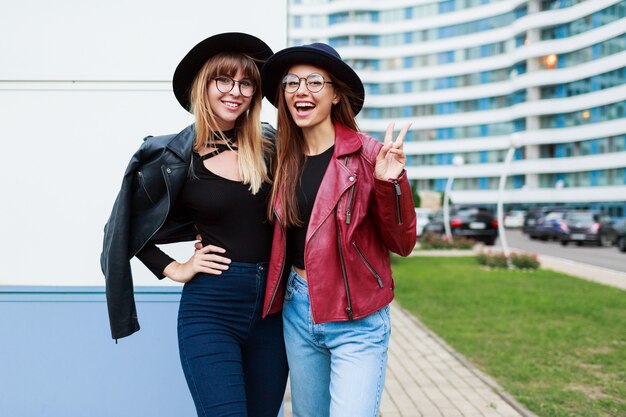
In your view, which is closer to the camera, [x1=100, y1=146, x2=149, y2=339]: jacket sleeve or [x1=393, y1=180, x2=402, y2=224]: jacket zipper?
[x1=393, y1=180, x2=402, y2=224]: jacket zipper

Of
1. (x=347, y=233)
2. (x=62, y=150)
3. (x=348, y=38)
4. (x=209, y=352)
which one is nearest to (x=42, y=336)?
(x=62, y=150)

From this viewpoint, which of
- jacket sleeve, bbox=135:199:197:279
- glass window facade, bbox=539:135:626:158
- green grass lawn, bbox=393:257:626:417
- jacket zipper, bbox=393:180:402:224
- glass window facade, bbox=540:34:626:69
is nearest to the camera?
jacket zipper, bbox=393:180:402:224

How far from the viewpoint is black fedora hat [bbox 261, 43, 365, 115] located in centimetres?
245

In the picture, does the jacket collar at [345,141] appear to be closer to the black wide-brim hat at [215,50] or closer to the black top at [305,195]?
the black top at [305,195]

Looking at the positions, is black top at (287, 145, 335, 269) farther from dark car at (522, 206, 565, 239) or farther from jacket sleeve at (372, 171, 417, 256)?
dark car at (522, 206, 565, 239)

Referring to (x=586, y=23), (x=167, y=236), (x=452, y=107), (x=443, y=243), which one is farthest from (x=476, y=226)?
(x=452, y=107)

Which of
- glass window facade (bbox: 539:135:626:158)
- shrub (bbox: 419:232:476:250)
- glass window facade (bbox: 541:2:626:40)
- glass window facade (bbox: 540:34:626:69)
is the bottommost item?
shrub (bbox: 419:232:476:250)

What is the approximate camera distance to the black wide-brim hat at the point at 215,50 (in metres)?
2.58

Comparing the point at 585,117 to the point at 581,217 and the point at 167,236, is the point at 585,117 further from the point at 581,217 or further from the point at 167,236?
the point at 167,236

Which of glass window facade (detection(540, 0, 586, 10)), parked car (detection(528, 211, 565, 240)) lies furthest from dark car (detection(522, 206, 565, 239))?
glass window facade (detection(540, 0, 586, 10))

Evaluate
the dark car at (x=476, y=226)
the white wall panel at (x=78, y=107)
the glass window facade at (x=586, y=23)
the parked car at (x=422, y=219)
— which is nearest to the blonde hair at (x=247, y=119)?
the white wall panel at (x=78, y=107)

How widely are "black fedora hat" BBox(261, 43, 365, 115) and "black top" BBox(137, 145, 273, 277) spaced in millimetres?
494

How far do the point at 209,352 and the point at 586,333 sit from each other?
271 inches

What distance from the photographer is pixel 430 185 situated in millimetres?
63250
